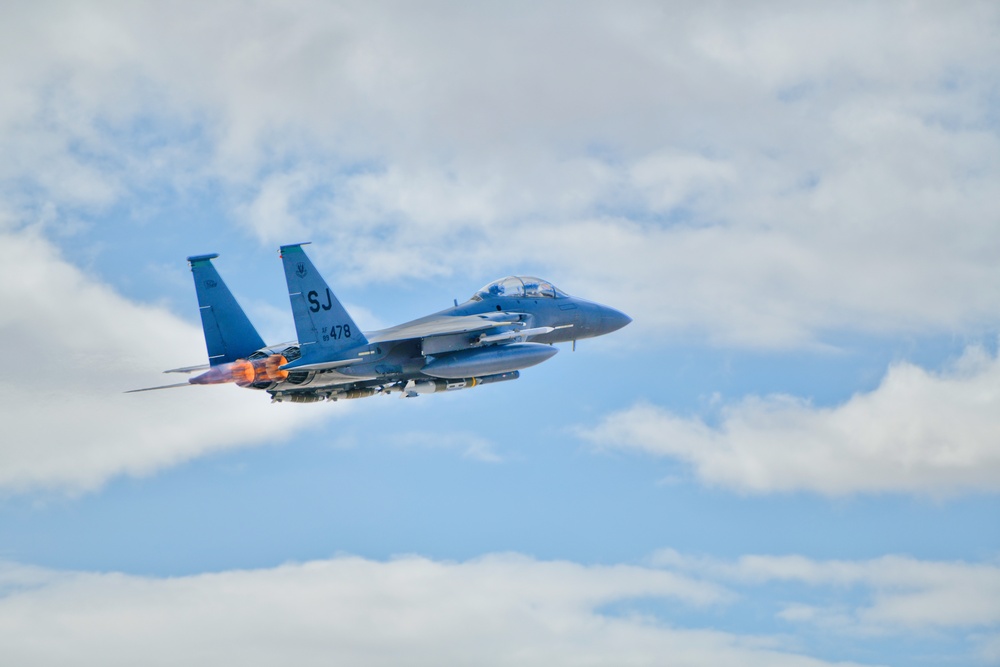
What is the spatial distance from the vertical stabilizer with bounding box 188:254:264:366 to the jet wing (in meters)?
4.16

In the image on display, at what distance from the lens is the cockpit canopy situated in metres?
50.1

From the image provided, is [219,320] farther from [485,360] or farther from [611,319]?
[611,319]

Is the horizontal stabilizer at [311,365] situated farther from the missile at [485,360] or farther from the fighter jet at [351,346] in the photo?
the missile at [485,360]

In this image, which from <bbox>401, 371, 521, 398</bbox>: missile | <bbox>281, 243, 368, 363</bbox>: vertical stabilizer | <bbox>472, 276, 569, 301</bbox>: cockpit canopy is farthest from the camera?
Answer: <bbox>472, 276, 569, 301</bbox>: cockpit canopy

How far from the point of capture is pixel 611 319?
53031mm

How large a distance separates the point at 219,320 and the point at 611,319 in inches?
593

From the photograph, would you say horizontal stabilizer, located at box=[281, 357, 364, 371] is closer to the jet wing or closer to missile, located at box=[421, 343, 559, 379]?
the jet wing

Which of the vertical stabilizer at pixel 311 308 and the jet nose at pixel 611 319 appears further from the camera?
the jet nose at pixel 611 319

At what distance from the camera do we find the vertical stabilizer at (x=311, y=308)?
144ft

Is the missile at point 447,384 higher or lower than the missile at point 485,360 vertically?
lower

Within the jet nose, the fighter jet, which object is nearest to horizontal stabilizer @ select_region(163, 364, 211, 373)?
the fighter jet

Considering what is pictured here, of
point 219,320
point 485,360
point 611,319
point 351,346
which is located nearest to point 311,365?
point 351,346

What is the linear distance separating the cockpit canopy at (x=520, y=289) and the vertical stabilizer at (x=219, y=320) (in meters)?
8.35

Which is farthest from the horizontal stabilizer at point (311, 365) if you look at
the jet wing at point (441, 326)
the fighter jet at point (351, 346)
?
the jet wing at point (441, 326)
